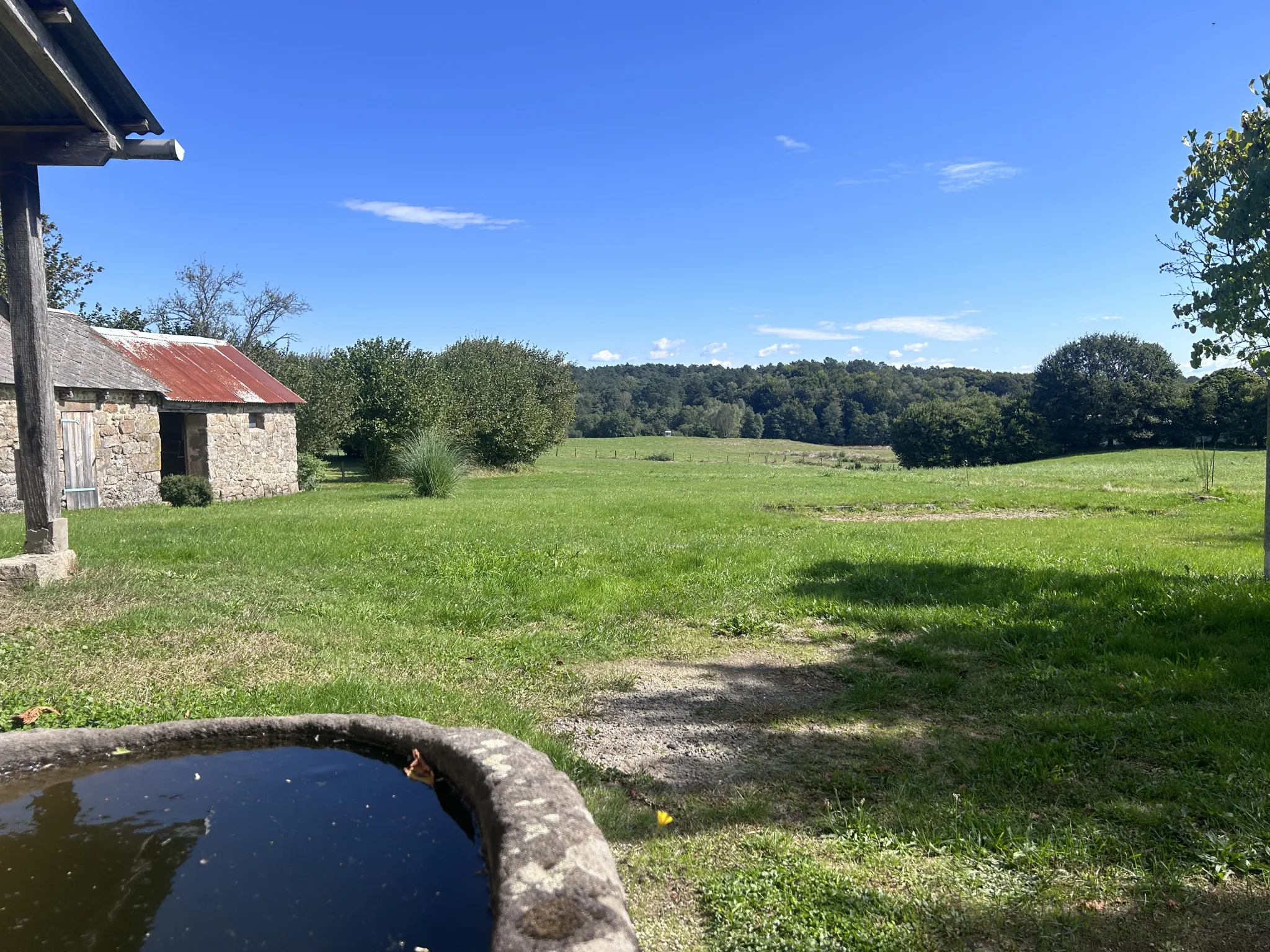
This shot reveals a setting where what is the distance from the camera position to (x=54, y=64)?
600cm

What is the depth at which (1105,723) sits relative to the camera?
4277 millimetres

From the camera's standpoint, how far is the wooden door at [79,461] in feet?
54.5

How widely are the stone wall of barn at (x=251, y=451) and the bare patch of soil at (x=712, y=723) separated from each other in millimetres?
19125

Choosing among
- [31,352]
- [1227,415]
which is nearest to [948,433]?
[1227,415]

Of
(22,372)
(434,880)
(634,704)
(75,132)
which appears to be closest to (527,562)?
(634,704)

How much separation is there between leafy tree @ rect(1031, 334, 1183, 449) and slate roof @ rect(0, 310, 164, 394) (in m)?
59.0

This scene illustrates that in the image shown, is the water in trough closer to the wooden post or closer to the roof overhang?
the roof overhang

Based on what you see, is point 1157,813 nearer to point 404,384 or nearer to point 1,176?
point 1,176

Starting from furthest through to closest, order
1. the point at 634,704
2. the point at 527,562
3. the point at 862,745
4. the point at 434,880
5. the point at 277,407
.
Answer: the point at 277,407, the point at 527,562, the point at 634,704, the point at 862,745, the point at 434,880

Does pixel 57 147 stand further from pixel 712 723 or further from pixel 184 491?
pixel 184 491

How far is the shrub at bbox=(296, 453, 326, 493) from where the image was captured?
2522 centimetres

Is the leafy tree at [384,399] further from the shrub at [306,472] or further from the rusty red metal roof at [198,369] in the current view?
the rusty red metal roof at [198,369]

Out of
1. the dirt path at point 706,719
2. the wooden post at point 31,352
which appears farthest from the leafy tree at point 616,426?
the dirt path at point 706,719

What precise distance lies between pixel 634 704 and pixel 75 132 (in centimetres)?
737
